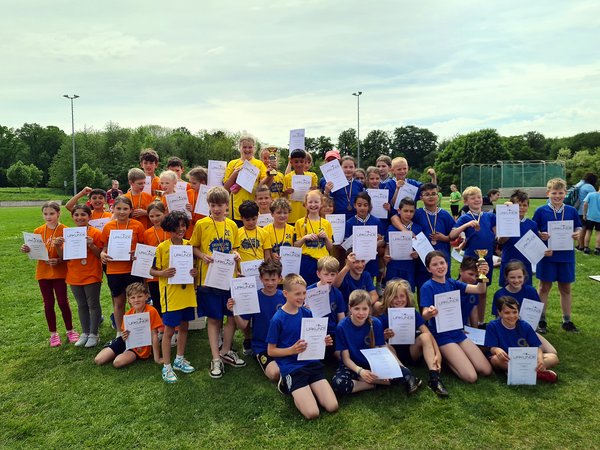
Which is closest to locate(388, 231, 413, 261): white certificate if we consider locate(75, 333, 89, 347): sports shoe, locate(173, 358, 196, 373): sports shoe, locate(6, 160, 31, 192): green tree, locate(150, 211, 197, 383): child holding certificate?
locate(150, 211, 197, 383): child holding certificate

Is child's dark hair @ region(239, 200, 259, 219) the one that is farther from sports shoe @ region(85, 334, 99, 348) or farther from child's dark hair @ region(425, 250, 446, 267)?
sports shoe @ region(85, 334, 99, 348)

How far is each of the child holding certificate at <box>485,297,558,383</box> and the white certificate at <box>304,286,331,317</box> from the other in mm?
1997

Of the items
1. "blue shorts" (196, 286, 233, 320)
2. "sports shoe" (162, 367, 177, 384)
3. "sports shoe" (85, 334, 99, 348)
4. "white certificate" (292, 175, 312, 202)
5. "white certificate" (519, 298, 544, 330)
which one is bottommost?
"sports shoe" (162, 367, 177, 384)

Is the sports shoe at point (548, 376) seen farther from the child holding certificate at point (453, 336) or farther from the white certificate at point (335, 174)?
the white certificate at point (335, 174)

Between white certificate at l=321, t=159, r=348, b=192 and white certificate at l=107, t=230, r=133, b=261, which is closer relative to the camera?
white certificate at l=107, t=230, r=133, b=261

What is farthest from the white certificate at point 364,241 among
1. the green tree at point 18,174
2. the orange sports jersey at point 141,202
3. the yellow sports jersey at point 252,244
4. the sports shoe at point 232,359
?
the green tree at point 18,174

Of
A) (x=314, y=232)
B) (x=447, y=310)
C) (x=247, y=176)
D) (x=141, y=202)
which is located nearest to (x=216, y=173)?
(x=247, y=176)

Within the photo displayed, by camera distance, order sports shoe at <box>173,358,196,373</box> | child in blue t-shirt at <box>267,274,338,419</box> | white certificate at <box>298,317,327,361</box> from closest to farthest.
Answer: child in blue t-shirt at <box>267,274,338,419</box> < white certificate at <box>298,317,327,361</box> < sports shoe at <box>173,358,196,373</box>

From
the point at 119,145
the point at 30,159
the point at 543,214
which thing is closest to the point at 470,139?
the point at 119,145

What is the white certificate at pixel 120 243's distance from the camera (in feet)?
18.2

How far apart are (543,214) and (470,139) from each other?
72866 mm

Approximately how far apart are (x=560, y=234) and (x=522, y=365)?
98.9 inches

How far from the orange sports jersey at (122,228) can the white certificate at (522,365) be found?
4.94 meters

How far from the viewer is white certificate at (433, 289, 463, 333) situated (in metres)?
4.96
